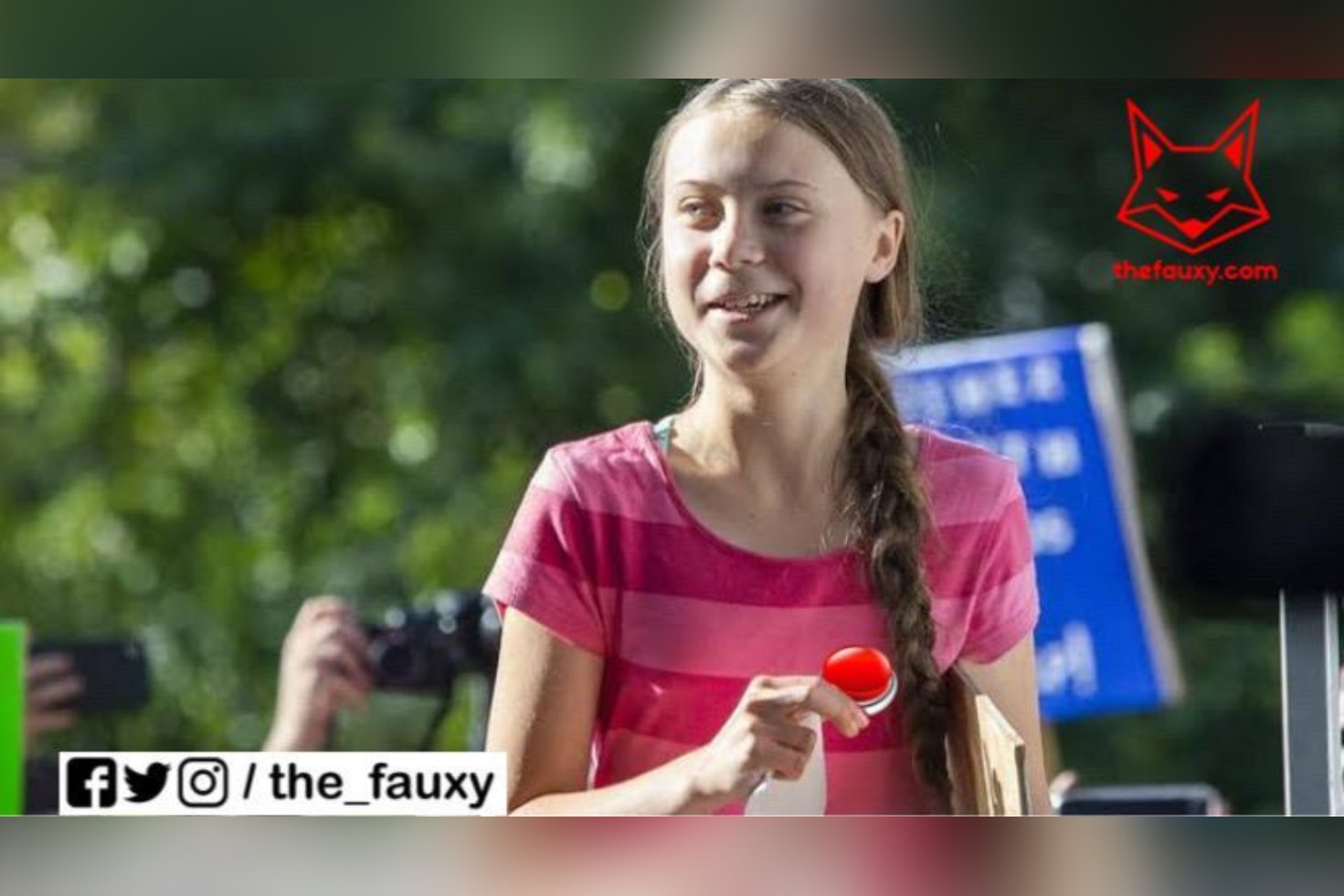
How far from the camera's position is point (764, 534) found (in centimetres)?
254

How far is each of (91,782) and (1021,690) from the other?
1.43 meters

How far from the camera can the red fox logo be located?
261 cm

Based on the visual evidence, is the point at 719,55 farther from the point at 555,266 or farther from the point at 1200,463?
the point at 1200,463

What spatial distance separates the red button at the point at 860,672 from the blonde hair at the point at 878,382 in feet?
0.10

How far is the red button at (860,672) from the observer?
2.51 m

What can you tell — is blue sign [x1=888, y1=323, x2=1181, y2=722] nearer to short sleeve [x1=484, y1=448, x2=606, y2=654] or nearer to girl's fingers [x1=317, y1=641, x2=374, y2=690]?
short sleeve [x1=484, y1=448, x2=606, y2=654]

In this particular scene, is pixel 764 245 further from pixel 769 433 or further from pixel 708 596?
pixel 708 596

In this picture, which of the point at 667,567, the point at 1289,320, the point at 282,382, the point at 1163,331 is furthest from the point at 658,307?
the point at 1289,320

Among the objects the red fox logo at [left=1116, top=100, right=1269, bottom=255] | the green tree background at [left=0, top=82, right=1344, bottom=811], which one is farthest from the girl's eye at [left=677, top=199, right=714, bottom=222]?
the red fox logo at [left=1116, top=100, right=1269, bottom=255]

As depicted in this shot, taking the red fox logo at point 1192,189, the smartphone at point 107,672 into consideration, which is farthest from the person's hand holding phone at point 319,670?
the red fox logo at point 1192,189

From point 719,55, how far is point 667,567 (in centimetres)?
78

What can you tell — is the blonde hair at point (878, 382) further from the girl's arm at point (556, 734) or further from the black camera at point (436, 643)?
the black camera at point (436, 643)

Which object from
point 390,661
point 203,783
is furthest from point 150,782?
point 390,661

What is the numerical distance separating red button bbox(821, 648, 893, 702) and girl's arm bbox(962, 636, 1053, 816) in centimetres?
13
